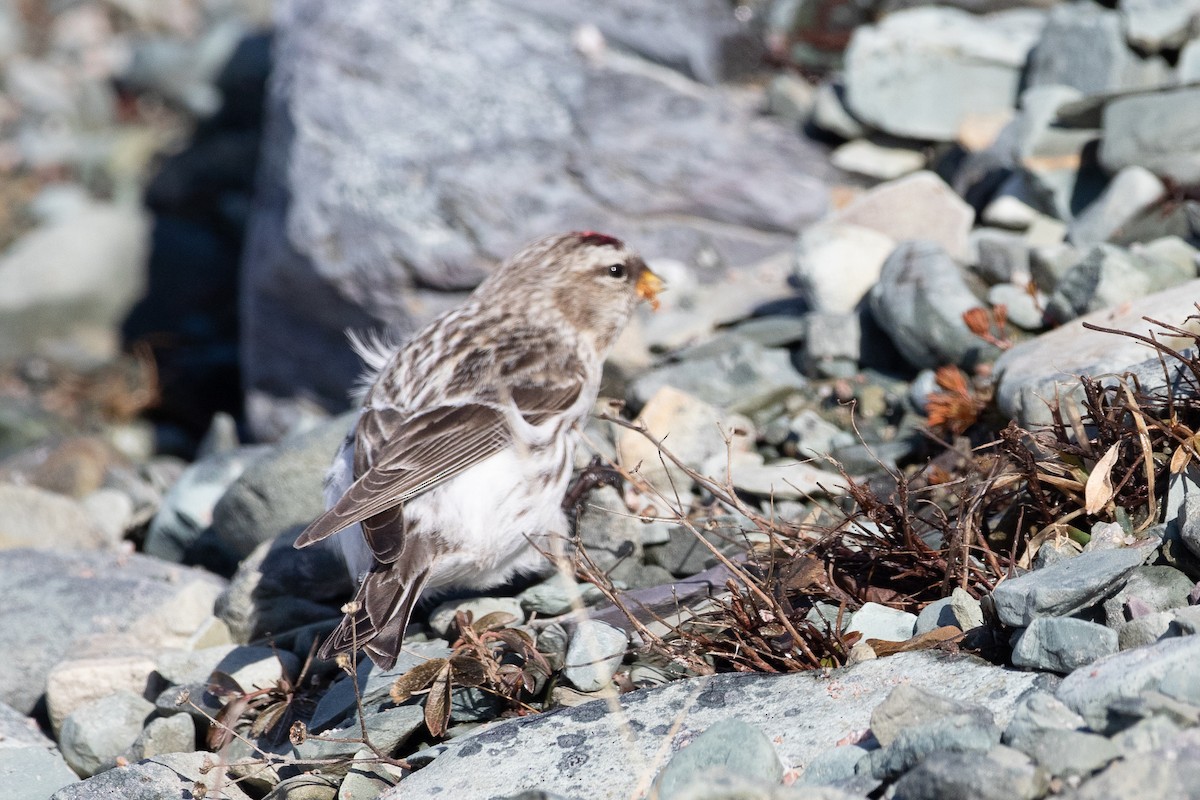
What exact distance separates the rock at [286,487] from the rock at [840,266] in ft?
6.77

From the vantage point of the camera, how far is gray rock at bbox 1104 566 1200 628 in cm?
282

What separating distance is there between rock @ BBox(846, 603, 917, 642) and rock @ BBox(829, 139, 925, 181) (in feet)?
12.7

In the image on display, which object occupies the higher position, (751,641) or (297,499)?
(751,641)

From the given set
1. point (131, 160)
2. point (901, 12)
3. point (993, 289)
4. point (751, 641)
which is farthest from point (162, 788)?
point (131, 160)

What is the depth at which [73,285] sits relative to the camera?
33.0 ft

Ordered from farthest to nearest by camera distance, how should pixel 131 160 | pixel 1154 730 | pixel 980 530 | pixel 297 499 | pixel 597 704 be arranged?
pixel 131 160
pixel 297 499
pixel 980 530
pixel 597 704
pixel 1154 730

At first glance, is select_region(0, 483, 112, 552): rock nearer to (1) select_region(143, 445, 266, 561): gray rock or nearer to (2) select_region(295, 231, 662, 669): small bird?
(1) select_region(143, 445, 266, 561): gray rock

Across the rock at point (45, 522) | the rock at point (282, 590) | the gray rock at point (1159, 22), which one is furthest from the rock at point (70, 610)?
the gray rock at point (1159, 22)

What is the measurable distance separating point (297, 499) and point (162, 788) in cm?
165

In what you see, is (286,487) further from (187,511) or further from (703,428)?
(703,428)

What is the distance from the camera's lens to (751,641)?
10.4ft

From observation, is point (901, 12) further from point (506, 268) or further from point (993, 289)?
point (506, 268)

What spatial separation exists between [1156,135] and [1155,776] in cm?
378

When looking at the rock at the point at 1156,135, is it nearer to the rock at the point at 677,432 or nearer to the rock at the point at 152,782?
the rock at the point at 677,432
